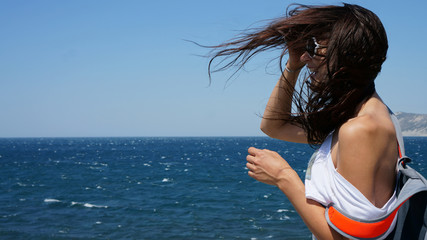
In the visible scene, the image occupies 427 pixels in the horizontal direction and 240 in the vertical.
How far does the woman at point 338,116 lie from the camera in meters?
1.25

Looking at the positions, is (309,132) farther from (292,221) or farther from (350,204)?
(292,221)

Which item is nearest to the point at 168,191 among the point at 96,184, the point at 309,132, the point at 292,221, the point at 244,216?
the point at 96,184

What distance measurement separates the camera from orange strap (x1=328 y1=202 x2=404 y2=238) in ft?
4.10

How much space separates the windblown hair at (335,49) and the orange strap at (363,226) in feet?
1.21

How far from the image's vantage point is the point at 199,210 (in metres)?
20.0

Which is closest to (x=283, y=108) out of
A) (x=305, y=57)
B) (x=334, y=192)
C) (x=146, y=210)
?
(x=305, y=57)

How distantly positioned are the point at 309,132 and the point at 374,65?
0.47m

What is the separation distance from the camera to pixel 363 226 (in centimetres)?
125

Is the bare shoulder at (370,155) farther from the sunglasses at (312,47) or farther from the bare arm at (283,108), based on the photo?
the bare arm at (283,108)

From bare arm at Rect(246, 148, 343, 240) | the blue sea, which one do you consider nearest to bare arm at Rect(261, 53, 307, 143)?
bare arm at Rect(246, 148, 343, 240)

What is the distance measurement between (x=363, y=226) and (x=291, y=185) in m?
0.30

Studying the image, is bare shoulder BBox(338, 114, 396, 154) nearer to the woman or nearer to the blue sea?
the woman

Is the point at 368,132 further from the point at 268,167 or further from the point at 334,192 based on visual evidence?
the point at 268,167

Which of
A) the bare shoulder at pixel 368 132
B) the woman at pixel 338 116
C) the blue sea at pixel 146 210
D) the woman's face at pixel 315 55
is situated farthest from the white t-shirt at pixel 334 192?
the blue sea at pixel 146 210
